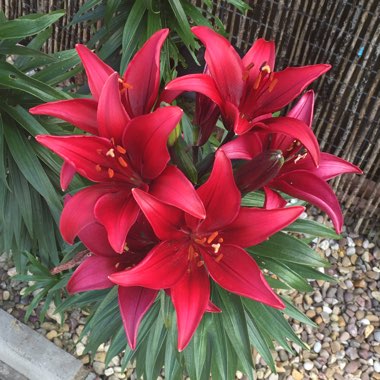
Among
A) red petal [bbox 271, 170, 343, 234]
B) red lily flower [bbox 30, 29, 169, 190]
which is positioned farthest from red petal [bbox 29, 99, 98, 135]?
red petal [bbox 271, 170, 343, 234]

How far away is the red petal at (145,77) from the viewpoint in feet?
2.98

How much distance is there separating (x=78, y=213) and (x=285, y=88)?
1.33 ft

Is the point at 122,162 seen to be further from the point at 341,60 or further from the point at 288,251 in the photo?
the point at 341,60

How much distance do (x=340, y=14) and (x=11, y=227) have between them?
152 centimetres

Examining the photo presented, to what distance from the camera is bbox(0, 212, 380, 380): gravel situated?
2209 mm

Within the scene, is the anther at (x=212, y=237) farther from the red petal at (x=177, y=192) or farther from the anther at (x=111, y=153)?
the anther at (x=111, y=153)

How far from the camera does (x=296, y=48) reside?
247cm

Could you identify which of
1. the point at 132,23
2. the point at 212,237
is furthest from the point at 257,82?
the point at 132,23

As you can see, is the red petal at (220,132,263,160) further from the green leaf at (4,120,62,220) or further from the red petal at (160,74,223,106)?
the green leaf at (4,120,62,220)

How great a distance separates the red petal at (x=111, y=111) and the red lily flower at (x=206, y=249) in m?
0.13

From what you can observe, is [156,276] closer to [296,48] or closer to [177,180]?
[177,180]

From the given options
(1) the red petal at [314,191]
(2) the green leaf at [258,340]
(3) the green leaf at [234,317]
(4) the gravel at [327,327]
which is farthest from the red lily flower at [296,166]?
(4) the gravel at [327,327]

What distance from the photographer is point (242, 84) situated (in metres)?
0.95

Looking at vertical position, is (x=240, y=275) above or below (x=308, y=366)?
above
